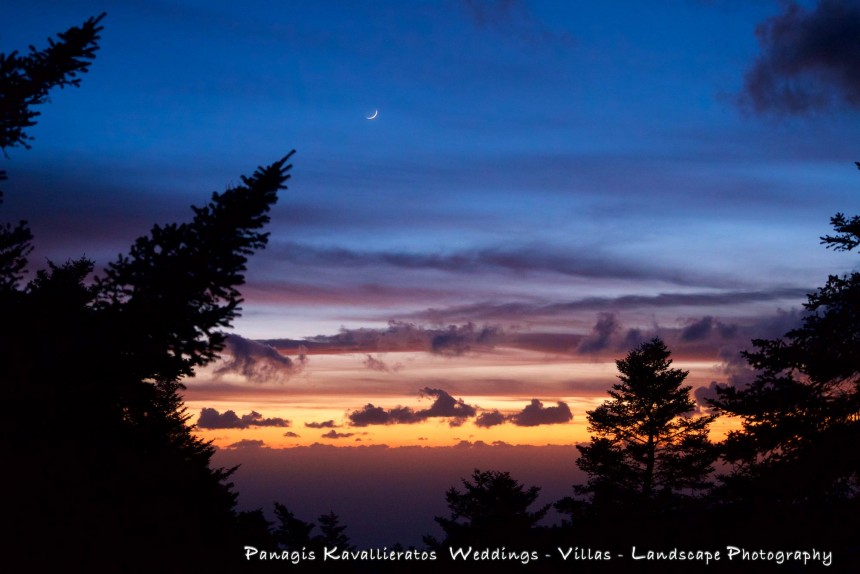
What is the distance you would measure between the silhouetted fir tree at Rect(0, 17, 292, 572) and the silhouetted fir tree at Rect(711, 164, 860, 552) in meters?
16.2

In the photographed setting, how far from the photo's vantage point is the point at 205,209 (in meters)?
10.4

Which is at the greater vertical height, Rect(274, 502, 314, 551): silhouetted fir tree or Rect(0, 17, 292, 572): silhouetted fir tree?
Rect(0, 17, 292, 572): silhouetted fir tree

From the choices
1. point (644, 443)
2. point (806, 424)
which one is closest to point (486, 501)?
point (644, 443)

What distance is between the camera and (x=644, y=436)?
32.8 metres

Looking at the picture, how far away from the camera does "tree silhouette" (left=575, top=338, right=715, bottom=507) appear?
31828 mm

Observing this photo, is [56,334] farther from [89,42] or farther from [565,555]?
[565,555]

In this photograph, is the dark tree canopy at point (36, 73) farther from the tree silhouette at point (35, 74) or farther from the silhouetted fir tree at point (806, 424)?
the silhouetted fir tree at point (806, 424)

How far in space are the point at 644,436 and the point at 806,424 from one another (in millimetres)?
12855

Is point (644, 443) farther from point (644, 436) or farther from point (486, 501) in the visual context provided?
point (486, 501)

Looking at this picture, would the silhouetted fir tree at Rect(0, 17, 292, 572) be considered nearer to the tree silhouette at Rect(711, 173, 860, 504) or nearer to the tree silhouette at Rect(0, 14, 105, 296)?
the tree silhouette at Rect(0, 14, 105, 296)

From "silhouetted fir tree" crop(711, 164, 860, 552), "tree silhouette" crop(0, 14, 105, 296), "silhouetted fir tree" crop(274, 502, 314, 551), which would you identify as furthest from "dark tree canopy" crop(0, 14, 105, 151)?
"silhouetted fir tree" crop(274, 502, 314, 551)

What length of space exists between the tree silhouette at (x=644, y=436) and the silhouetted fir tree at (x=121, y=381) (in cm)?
2605

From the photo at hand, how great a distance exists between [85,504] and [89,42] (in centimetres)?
848

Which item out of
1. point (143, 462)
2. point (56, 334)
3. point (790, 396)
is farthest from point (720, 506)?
point (56, 334)
